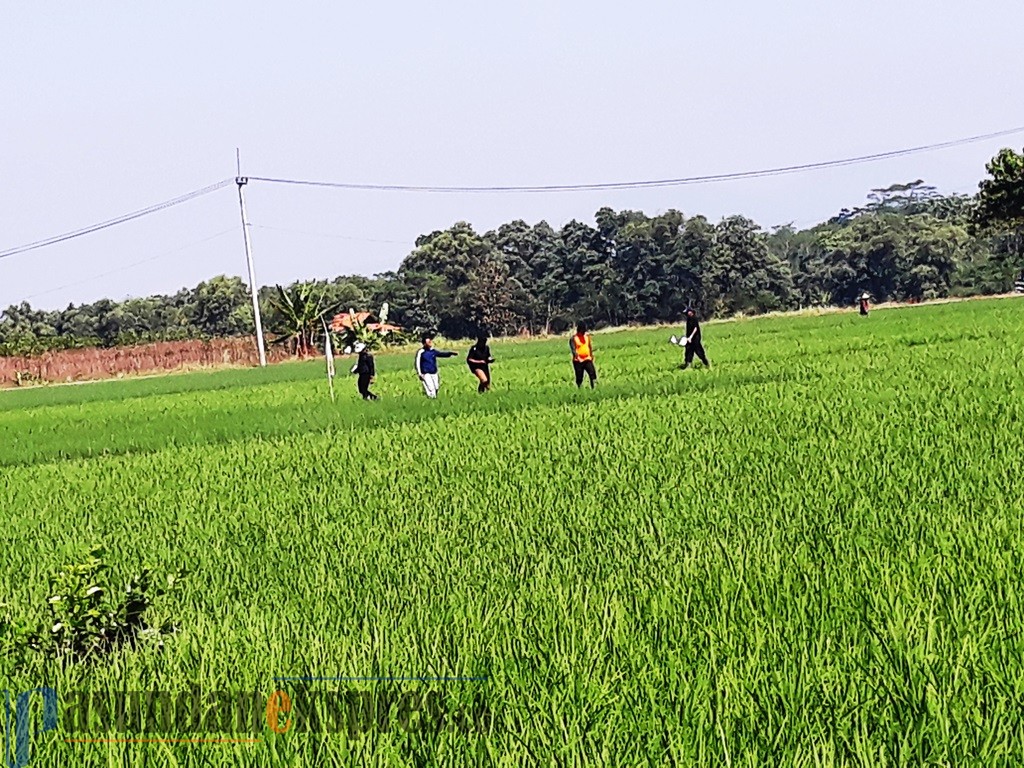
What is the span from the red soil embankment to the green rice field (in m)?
34.4

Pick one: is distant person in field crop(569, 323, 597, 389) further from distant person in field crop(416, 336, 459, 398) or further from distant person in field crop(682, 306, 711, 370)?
distant person in field crop(682, 306, 711, 370)

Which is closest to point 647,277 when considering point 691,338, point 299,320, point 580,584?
point 299,320

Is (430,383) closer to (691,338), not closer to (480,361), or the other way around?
(480,361)

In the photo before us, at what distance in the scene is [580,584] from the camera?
497 cm

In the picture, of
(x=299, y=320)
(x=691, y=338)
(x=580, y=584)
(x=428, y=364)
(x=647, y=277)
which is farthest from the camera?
(x=647, y=277)

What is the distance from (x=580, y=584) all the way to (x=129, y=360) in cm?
4450

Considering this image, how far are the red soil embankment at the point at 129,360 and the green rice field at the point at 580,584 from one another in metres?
34.4

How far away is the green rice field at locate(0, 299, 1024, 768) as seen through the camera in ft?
10.00

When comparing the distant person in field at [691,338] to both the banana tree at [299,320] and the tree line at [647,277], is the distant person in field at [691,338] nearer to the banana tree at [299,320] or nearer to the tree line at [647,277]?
the banana tree at [299,320]

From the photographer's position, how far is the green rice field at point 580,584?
10.00ft

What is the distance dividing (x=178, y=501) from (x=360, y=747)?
6565 mm

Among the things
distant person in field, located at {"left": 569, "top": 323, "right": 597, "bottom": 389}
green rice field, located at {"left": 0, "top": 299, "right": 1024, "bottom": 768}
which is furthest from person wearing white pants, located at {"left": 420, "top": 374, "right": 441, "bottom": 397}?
green rice field, located at {"left": 0, "top": 299, "right": 1024, "bottom": 768}

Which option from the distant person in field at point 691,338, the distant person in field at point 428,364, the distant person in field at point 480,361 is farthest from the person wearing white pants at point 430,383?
the distant person in field at point 691,338

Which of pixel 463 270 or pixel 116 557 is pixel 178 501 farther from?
pixel 463 270
